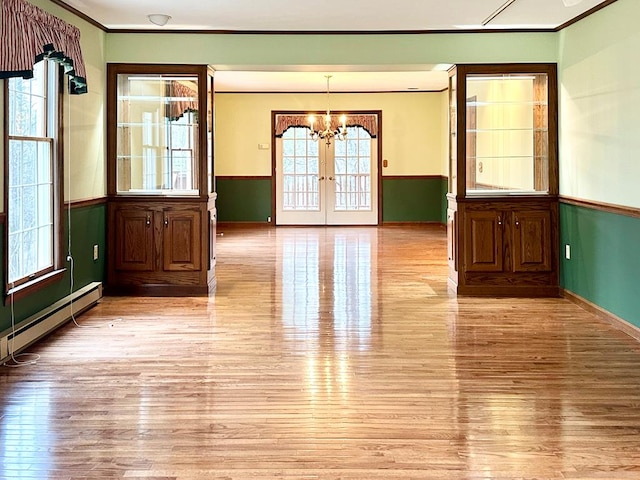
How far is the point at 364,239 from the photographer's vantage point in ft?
36.9

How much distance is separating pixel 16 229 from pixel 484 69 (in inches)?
168

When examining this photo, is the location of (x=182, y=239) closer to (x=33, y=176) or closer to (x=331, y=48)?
(x=33, y=176)

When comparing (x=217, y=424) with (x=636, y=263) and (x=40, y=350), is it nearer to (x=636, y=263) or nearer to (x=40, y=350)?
(x=40, y=350)

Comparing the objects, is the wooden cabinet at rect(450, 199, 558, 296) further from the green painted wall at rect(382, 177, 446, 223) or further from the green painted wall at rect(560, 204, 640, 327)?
the green painted wall at rect(382, 177, 446, 223)

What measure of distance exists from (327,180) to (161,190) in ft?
22.4

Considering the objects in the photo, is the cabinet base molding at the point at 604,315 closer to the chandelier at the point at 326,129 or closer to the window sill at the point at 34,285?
the window sill at the point at 34,285

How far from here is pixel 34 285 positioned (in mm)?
5043

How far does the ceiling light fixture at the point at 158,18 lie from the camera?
6031mm

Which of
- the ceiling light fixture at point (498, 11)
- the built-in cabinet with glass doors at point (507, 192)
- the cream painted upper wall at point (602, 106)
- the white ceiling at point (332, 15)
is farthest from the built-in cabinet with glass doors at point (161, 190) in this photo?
the cream painted upper wall at point (602, 106)

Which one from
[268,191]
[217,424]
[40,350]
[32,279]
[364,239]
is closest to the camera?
[217,424]

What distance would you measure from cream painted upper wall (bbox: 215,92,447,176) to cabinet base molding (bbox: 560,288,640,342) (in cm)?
705

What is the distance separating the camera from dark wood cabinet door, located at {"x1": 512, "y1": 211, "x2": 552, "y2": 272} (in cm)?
671

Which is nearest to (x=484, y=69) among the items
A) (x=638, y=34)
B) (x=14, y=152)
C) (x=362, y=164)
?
(x=638, y=34)

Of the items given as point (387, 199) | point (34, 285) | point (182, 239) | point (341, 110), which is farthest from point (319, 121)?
point (34, 285)
